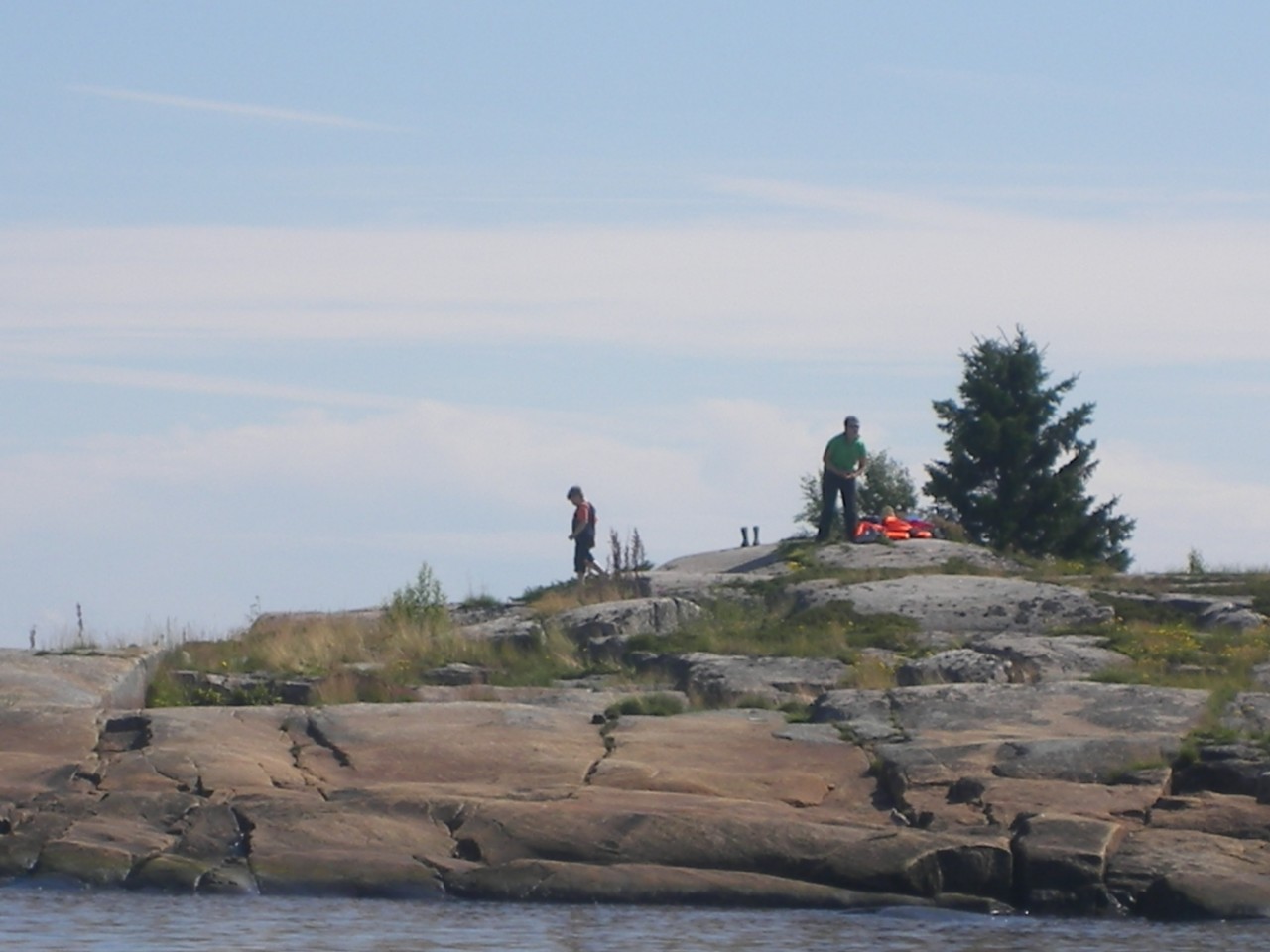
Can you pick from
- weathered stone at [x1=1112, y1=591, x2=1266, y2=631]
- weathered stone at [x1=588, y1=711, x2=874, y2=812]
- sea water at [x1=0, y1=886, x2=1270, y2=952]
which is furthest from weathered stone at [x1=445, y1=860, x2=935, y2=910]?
weathered stone at [x1=1112, y1=591, x2=1266, y2=631]

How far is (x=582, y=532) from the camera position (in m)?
28.6

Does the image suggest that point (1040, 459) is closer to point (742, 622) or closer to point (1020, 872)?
point (742, 622)

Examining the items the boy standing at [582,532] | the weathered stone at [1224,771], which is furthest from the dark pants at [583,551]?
the weathered stone at [1224,771]

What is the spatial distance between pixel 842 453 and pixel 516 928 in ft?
48.7

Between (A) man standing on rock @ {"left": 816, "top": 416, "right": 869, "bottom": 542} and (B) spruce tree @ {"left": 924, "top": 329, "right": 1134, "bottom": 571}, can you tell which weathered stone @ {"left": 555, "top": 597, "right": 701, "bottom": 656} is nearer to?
(A) man standing on rock @ {"left": 816, "top": 416, "right": 869, "bottom": 542}

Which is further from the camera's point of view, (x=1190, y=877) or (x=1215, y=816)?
(x=1215, y=816)

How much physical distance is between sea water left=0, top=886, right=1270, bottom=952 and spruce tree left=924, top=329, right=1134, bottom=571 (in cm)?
2989

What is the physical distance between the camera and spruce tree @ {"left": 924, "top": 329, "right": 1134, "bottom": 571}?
146ft

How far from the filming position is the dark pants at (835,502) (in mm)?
28047

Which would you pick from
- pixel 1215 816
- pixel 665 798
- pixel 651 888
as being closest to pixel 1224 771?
pixel 1215 816

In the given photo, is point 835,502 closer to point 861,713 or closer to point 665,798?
point 861,713

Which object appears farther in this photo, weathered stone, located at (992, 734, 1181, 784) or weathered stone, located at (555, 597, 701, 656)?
weathered stone, located at (555, 597, 701, 656)

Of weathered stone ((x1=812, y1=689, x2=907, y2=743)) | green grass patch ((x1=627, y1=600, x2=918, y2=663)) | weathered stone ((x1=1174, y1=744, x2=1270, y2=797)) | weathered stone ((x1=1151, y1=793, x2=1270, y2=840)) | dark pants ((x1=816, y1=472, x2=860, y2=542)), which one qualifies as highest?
dark pants ((x1=816, y1=472, x2=860, y2=542))

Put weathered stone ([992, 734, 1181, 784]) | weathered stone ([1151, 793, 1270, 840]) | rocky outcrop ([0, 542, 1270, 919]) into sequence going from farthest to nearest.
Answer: weathered stone ([992, 734, 1181, 784]), weathered stone ([1151, 793, 1270, 840]), rocky outcrop ([0, 542, 1270, 919])
